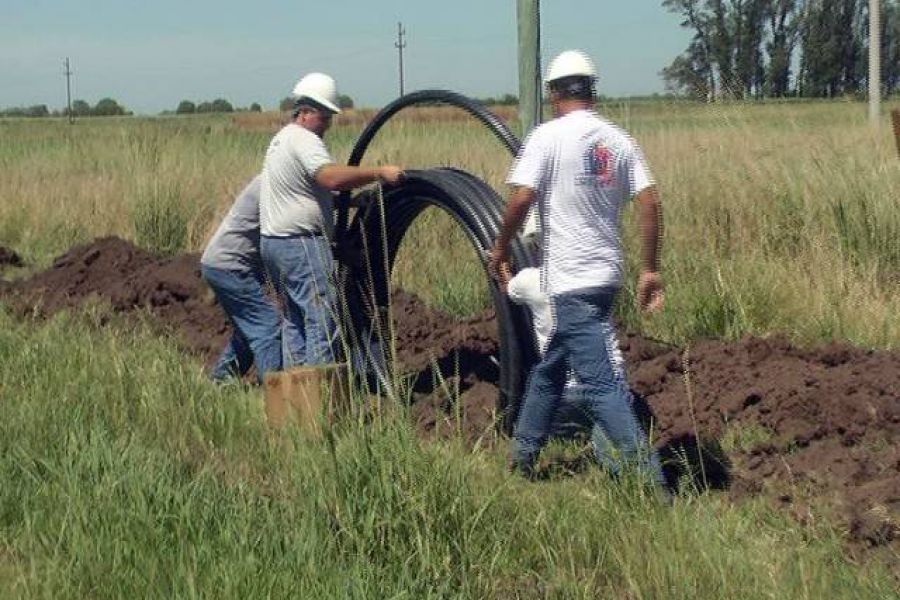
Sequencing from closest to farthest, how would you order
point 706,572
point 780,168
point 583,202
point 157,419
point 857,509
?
point 706,572
point 857,509
point 583,202
point 157,419
point 780,168

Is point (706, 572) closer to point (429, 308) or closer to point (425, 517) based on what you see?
point (425, 517)

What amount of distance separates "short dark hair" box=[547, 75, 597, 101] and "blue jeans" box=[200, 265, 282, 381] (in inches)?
121

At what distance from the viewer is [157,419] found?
20.1 ft

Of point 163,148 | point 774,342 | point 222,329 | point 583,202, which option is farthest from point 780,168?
point 163,148

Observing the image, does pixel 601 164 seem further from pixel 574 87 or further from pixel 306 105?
pixel 306 105

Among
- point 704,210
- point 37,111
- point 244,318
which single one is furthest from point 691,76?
point 37,111

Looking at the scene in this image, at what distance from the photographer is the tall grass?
7.74m

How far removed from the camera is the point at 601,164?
532 cm

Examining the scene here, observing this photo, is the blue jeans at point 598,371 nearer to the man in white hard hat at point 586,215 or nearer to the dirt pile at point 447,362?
the man in white hard hat at point 586,215

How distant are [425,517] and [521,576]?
0.37 metres

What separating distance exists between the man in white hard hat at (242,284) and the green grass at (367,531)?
2.41 meters

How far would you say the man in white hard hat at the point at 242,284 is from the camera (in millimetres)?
7918

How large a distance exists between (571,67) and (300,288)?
2.58 metres

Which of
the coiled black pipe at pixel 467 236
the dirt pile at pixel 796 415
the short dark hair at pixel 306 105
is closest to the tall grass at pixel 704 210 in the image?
the dirt pile at pixel 796 415
